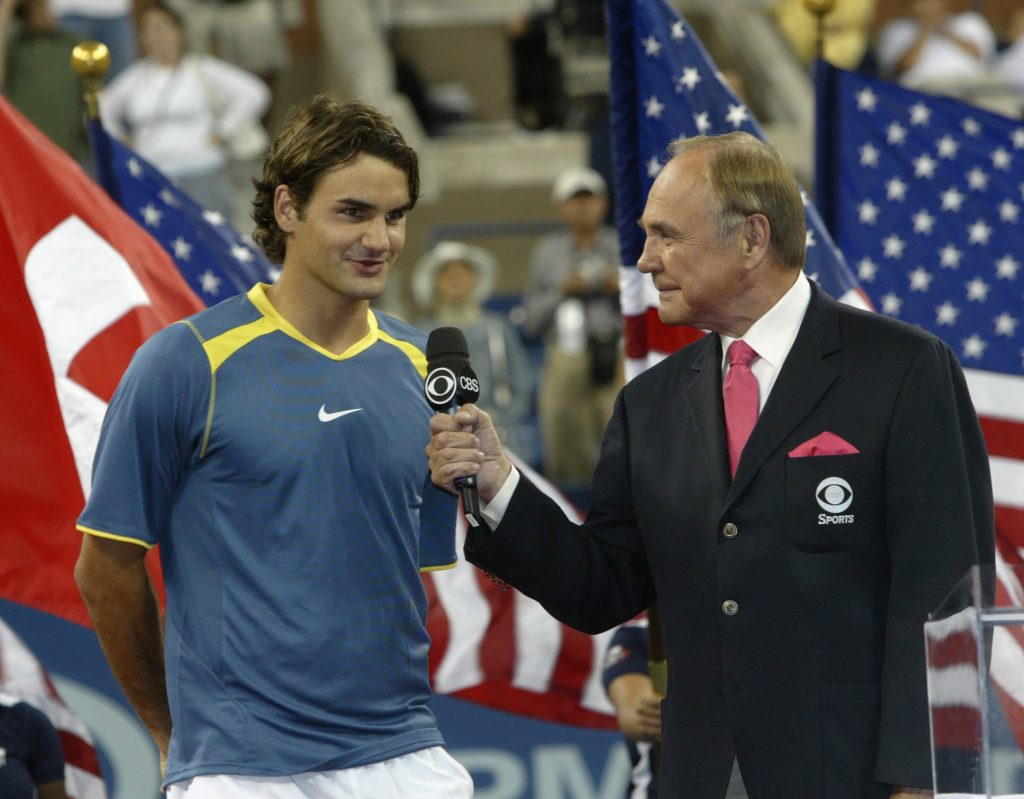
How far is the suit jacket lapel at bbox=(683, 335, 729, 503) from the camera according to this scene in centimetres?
354

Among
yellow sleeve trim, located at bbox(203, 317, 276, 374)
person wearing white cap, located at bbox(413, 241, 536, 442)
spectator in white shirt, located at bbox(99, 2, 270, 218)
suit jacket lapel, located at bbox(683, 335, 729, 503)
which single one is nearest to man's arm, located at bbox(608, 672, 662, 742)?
suit jacket lapel, located at bbox(683, 335, 729, 503)

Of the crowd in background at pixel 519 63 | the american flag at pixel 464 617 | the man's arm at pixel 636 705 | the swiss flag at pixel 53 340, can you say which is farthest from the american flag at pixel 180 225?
the crowd in background at pixel 519 63

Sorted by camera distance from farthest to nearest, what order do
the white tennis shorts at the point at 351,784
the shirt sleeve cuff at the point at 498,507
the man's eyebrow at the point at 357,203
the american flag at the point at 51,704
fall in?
the american flag at the point at 51,704 → the shirt sleeve cuff at the point at 498,507 → the man's eyebrow at the point at 357,203 → the white tennis shorts at the point at 351,784

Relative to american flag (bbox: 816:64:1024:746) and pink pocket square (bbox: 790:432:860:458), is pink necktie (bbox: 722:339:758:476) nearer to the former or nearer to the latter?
pink pocket square (bbox: 790:432:860:458)

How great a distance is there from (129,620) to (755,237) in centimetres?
139

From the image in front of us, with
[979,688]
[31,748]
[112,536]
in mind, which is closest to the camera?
[979,688]

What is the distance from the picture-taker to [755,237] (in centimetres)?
358

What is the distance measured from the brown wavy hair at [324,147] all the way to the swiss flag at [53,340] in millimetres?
1607

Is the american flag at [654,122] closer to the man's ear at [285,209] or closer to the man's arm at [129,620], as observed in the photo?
the man's ear at [285,209]

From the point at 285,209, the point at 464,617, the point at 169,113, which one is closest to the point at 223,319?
the point at 285,209

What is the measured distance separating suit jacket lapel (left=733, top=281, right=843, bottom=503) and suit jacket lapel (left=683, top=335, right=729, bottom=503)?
53mm

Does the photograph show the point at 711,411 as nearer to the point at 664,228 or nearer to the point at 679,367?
the point at 679,367

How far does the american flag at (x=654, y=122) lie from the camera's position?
5023mm

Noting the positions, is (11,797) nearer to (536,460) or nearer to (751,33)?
(536,460)
